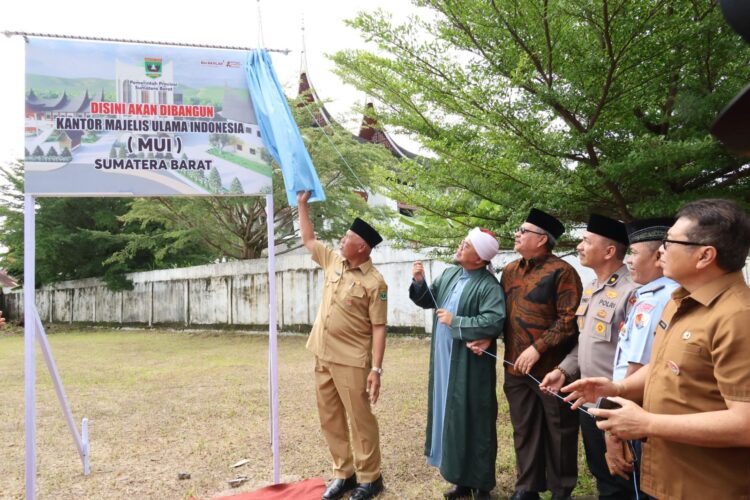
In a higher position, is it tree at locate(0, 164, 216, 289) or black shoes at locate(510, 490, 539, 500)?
tree at locate(0, 164, 216, 289)

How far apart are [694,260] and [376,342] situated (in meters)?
2.17

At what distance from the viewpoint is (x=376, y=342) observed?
3578 mm

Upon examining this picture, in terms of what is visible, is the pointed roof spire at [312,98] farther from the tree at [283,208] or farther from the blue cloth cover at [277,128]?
the blue cloth cover at [277,128]

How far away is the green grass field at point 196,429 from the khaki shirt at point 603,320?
3.82ft

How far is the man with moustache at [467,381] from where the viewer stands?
3268 mm

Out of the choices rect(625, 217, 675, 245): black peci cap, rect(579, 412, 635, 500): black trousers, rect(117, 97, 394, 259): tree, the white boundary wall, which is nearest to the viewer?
rect(625, 217, 675, 245): black peci cap

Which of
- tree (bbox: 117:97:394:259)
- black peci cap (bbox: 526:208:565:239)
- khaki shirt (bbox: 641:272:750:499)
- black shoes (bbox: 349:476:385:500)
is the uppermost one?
tree (bbox: 117:97:394:259)

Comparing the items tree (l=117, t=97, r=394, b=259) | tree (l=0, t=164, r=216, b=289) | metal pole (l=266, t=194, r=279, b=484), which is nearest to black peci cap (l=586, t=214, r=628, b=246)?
metal pole (l=266, t=194, r=279, b=484)

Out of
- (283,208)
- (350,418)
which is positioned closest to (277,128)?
(350,418)

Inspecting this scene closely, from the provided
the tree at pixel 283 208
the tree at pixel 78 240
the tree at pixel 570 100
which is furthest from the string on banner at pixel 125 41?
the tree at pixel 78 240

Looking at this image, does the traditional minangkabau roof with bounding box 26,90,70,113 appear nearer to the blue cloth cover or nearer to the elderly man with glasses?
the blue cloth cover

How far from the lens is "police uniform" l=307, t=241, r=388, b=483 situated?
354 cm

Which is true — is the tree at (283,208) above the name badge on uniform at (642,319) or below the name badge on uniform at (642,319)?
above

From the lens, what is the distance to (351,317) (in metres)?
3.62
